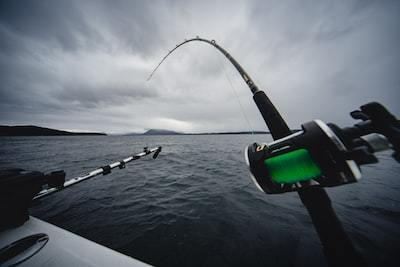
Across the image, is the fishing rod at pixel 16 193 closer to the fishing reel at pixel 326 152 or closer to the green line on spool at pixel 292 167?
the fishing reel at pixel 326 152

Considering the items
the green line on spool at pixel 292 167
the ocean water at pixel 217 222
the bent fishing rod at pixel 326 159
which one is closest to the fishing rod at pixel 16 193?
the ocean water at pixel 217 222

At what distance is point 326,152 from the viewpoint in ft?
Result: 2.55

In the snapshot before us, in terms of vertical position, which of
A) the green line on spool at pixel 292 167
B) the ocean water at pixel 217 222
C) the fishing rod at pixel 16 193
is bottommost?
the ocean water at pixel 217 222

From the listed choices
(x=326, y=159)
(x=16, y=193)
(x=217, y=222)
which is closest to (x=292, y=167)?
(x=326, y=159)

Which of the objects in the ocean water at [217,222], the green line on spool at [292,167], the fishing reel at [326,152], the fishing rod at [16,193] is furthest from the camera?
the ocean water at [217,222]

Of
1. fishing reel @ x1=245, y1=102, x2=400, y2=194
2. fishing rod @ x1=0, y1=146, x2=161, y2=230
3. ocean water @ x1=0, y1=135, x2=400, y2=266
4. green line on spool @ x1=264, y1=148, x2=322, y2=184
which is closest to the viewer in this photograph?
fishing reel @ x1=245, y1=102, x2=400, y2=194

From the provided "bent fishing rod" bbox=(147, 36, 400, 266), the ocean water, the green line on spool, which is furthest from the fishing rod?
the green line on spool

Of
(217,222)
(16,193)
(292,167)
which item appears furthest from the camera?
(217,222)

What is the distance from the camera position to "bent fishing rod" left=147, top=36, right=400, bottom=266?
74cm

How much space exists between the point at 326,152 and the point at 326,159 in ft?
0.13

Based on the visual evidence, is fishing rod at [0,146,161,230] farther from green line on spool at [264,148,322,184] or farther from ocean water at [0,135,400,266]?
green line on spool at [264,148,322,184]

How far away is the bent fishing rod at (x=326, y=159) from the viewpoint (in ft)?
2.42

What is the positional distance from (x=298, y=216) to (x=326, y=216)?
434 centimetres

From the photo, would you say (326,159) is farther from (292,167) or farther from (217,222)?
(217,222)
